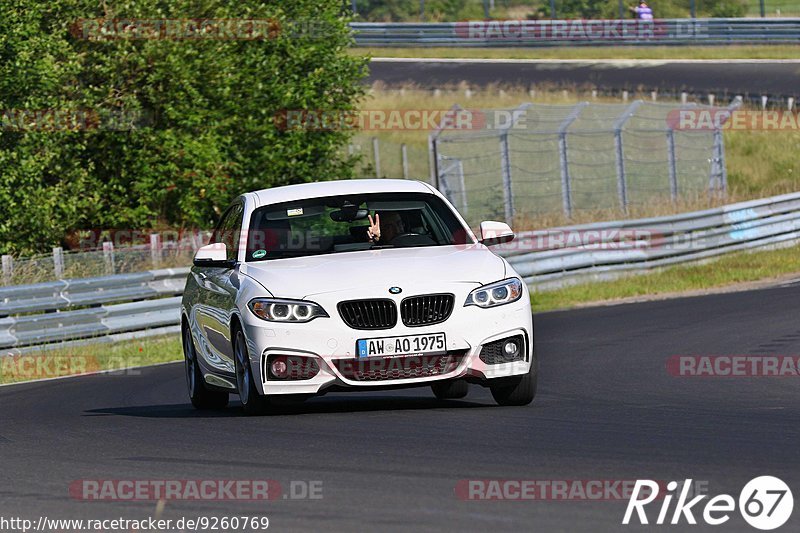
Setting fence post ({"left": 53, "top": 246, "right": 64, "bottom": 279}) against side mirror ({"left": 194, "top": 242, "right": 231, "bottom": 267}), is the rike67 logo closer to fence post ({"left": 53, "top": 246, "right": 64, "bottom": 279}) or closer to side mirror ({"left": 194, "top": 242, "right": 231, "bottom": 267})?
side mirror ({"left": 194, "top": 242, "right": 231, "bottom": 267})

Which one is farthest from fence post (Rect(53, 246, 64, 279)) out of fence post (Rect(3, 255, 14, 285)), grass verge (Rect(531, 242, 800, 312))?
grass verge (Rect(531, 242, 800, 312))

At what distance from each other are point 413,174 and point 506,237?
28.2 meters

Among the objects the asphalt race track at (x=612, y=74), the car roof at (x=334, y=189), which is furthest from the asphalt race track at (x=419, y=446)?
the asphalt race track at (x=612, y=74)

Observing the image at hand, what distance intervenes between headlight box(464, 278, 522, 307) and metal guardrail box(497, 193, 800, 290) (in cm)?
1321

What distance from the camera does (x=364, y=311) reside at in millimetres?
9781

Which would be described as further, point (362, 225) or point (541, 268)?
point (541, 268)

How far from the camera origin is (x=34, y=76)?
23922mm

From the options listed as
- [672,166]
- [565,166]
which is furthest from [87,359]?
[672,166]

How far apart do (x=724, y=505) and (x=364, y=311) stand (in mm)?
3816

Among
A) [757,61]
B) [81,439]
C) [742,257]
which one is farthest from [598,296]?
[757,61]

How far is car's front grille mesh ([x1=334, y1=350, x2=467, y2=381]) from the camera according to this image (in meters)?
9.73

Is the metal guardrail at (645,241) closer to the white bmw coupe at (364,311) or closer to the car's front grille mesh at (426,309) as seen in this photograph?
the white bmw coupe at (364,311)

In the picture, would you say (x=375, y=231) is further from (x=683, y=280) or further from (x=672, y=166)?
(x=672, y=166)

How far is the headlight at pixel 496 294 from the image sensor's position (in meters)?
9.92
